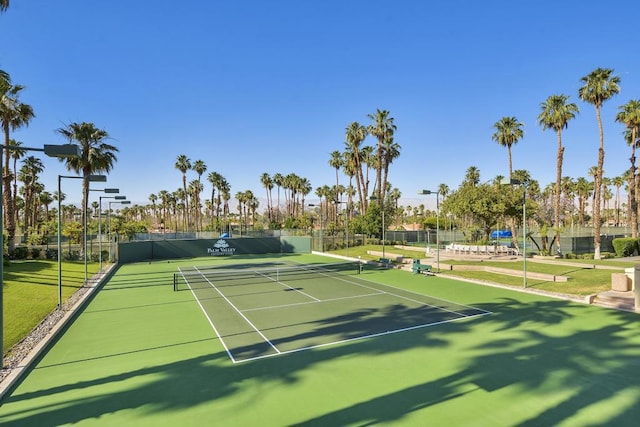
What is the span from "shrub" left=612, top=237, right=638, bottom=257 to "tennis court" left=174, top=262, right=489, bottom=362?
2435cm

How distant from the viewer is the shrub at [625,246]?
2994 cm

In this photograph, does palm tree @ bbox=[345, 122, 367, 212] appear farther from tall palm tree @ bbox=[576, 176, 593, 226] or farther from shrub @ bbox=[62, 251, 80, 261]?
tall palm tree @ bbox=[576, 176, 593, 226]

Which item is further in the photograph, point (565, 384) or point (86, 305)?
point (86, 305)

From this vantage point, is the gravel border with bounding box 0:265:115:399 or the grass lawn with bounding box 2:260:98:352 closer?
the gravel border with bounding box 0:265:115:399

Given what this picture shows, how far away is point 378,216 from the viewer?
43.4 m

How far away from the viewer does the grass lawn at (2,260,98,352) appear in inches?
469

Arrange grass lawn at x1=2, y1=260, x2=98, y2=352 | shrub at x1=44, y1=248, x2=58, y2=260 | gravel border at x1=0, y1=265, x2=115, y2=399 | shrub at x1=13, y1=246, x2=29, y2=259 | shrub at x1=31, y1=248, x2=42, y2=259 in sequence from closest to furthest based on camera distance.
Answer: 1. gravel border at x1=0, y1=265, x2=115, y2=399
2. grass lawn at x1=2, y1=260, x2=98, y2=352
3. shrub at x1=13, y1=246, x2=29, y2=259
4. shrub at x1=31, y1=248, x2=42, y2=259
5. shrub at x1=44, y1=248, x2=58, y2=260

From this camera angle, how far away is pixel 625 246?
29859 mm

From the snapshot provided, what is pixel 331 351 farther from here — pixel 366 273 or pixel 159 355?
pixel 366 273

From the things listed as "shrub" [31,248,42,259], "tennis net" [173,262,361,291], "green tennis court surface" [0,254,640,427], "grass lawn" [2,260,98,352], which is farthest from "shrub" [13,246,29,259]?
"green tennis court surface" [0,254,640,427]

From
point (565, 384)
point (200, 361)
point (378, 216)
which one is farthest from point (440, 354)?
point (378, 216)

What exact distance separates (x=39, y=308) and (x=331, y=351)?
12850 mm

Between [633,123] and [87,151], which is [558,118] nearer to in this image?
[633,123]

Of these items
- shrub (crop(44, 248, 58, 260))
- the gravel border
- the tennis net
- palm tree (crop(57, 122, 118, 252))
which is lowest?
the tennis net
